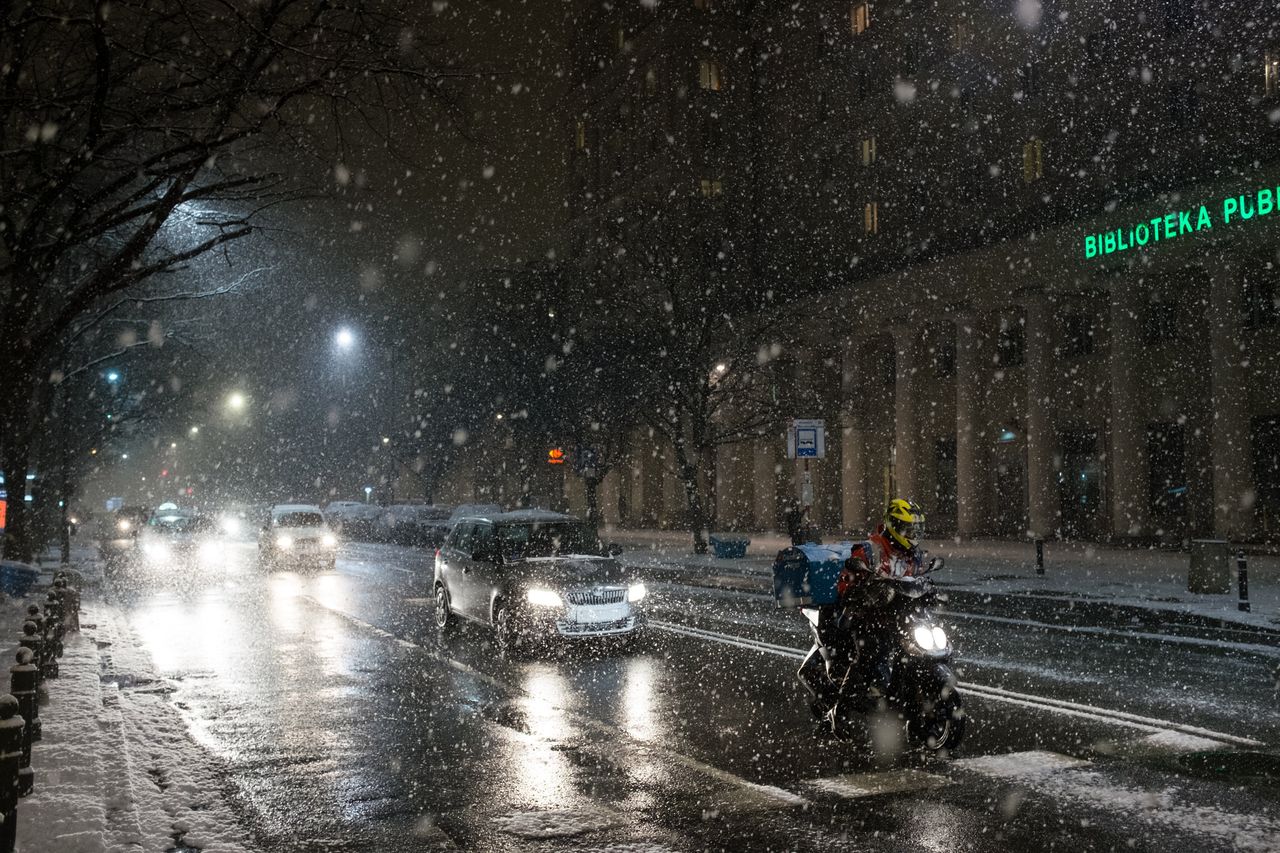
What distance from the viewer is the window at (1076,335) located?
36.0 m

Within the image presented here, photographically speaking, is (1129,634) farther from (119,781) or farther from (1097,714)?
(119,781)

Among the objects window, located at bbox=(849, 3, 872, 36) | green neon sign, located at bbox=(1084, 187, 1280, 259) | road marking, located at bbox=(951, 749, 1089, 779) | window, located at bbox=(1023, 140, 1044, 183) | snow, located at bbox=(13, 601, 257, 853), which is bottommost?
road marking, located at bbox=(951, 749, 1089, 779)

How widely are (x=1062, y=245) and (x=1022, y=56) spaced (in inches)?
424

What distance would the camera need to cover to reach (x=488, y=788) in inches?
272

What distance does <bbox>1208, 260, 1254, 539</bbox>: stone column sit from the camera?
94.3 feet

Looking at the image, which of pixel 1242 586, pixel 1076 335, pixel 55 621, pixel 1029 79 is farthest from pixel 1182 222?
pixel 55 621

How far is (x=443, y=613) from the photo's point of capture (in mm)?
15406

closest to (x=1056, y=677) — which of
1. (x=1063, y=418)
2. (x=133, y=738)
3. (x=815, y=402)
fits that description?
(x=133, y=738)

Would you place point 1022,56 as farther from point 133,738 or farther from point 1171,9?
point 133,738

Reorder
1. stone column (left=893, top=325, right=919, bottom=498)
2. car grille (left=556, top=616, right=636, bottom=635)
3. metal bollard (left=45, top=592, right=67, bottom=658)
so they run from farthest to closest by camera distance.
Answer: stone column (left=893, top=325, right=919, bottom=498)
car grille (left=556, top=616, right=636, bottom=635)
metal bollard (left=45, top=592, right=67, bottom=658)

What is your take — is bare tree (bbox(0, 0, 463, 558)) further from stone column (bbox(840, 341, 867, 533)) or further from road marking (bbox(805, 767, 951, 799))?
stone column (bbox(840, 341, 867, 533))

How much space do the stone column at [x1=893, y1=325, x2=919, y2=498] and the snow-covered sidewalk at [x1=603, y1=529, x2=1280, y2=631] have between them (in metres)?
3.57

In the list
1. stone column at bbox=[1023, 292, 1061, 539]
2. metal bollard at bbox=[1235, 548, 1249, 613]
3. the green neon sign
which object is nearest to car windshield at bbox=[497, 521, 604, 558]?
metal bollard at bbox=[1235, 548, 1249, 613]

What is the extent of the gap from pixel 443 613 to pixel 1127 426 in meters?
24.3
